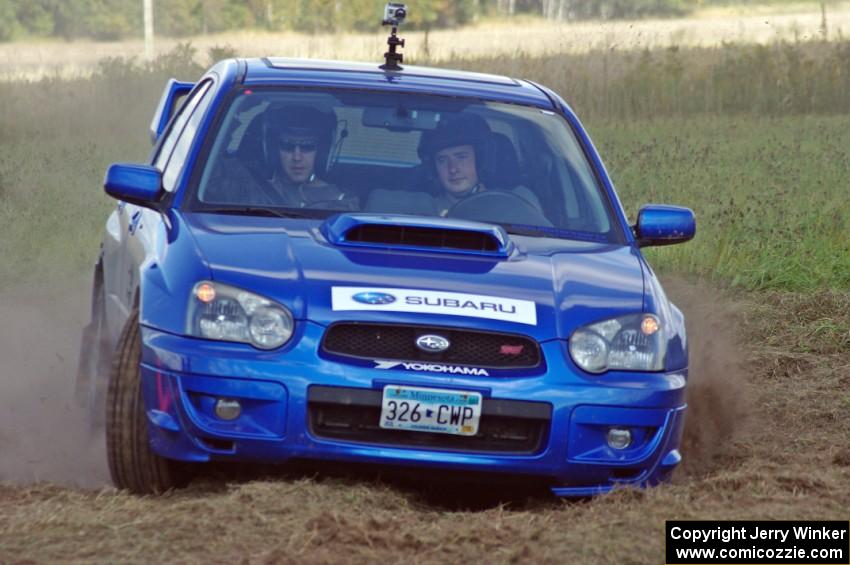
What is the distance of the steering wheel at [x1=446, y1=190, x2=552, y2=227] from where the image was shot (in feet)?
21.1

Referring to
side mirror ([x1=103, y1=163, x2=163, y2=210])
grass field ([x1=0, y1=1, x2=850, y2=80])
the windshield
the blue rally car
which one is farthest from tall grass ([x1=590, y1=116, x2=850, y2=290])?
side mirror ([x1=103, y1=163, x2=163, y2=210])

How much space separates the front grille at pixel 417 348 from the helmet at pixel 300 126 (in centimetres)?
143

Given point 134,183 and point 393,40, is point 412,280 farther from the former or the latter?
point 393,40

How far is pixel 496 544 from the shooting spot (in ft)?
15.7

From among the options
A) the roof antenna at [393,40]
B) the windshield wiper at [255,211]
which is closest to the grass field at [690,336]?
the windshield wiper at [255,211]

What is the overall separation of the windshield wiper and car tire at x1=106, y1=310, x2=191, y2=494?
77 cm

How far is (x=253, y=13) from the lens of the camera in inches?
1609

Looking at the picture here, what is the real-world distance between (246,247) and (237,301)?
0.38m

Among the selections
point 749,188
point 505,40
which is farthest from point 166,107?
point 505,40

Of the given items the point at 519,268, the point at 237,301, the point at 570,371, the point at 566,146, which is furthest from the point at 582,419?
the point at 566,146

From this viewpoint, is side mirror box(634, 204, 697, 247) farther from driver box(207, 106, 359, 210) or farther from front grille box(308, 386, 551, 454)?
front grille box(308, 386, 551, 454)

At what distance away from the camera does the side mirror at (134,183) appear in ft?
20.5

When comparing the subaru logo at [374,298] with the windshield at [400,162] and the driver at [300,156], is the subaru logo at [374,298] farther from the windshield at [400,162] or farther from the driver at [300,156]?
the driver at [300,156]

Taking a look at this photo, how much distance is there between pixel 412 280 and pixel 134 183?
1.30m
